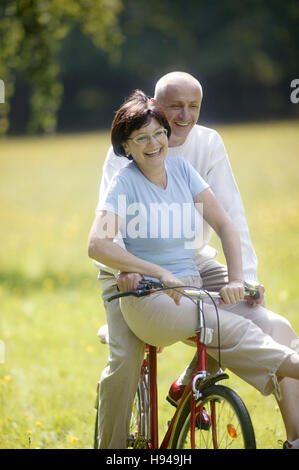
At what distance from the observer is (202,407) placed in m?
3.05

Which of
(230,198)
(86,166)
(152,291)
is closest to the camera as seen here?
(152,291)

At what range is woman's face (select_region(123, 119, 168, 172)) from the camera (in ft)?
10.3

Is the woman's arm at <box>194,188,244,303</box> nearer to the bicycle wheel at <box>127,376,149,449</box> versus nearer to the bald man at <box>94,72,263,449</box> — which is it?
the bald man at <box>94,72,263,449</box>

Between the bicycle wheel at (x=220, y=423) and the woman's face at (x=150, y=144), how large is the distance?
0.96 metres

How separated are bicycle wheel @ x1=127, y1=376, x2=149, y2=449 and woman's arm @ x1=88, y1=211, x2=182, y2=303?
2.97ft

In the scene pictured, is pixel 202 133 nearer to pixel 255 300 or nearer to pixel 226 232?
pixel 226 232

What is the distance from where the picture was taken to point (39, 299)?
9.11m

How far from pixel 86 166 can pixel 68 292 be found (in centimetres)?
1623

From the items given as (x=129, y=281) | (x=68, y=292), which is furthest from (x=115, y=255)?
(x=68, y=292)

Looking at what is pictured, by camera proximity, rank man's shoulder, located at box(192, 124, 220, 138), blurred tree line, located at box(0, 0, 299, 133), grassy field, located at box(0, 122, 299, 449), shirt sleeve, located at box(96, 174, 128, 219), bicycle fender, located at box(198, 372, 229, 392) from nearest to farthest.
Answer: bicycle fender, located at box(198, 372, 229, 392) < shirt sleeve, located at box(96, 174, 128, 219) < man's shoulder, located at box(192, 124, 220, 138) < grassy field, located at box(0, 122, 299, 449) < blurred tree line, located at box(0, 0, 299, 133)

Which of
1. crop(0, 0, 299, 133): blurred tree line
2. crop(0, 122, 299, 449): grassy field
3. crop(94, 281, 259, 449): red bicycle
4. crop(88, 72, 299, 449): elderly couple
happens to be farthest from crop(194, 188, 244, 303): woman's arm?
crop(0, 0, 299, 133): blurred tree line

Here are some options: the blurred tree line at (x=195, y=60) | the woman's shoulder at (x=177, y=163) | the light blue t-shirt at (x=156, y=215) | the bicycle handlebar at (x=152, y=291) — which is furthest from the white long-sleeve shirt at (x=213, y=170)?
the blurred tree line at (x=195, y=60)

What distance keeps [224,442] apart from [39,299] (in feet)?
20.3
